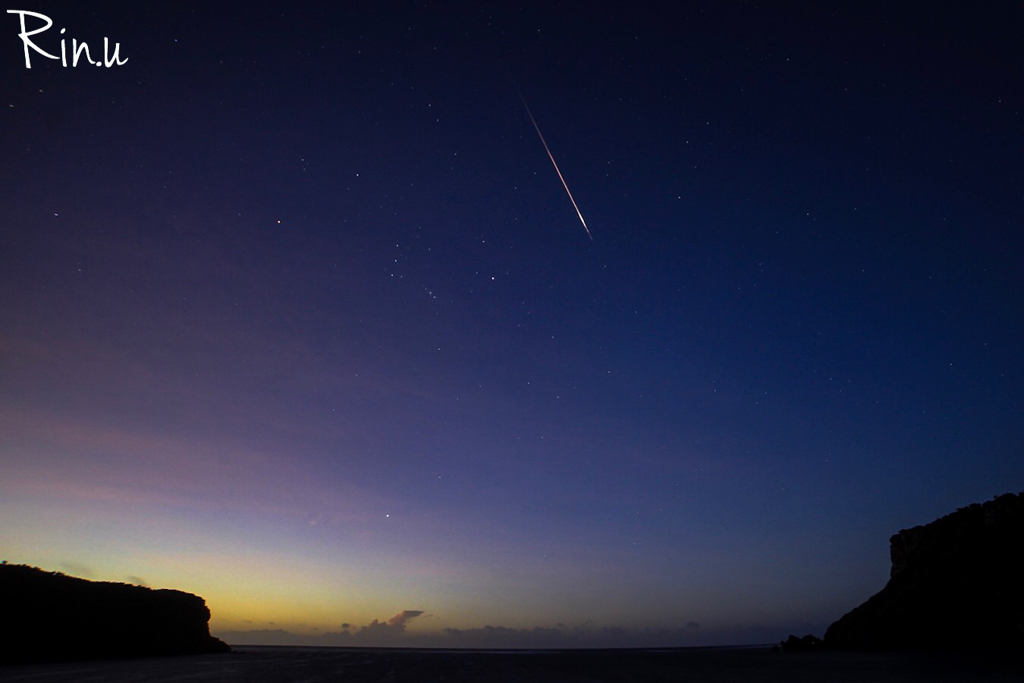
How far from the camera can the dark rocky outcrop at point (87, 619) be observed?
71312 mm

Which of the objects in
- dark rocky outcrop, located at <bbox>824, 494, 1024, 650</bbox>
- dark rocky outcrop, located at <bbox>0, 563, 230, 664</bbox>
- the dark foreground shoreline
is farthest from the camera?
dark rocky outcrop, located at <bbox>824, 494, 1024, 650</bbox>

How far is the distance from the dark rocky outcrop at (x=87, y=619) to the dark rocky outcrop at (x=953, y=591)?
15571cm

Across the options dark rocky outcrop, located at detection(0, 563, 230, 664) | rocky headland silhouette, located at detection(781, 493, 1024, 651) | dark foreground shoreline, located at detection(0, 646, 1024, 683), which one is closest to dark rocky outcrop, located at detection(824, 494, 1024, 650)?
rocky headland silhouette, located at detection(781, 493, 1024, 651)

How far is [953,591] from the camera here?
149 m

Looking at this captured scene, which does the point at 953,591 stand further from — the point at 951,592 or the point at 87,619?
the point at 87,619

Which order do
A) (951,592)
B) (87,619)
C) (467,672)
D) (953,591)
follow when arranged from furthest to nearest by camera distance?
1. (951,592)
2. (953,591)
3. (87,619)
4. (467,672)

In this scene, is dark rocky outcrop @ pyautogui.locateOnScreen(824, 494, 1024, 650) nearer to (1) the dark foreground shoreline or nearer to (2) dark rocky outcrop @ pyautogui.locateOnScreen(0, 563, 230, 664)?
(1) the dark foreground shoreline

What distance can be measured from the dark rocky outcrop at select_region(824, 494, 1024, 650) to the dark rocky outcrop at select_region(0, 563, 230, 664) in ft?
511

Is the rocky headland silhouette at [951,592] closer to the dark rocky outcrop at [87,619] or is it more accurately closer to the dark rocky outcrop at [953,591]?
the dark rocky outcrop at [953,591]

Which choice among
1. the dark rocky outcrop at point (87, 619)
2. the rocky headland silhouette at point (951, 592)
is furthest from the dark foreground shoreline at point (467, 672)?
the rocky headland silhouette at point (951, 592)

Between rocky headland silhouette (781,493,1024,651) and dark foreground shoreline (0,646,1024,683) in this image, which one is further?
rocky headland silhouette (781,493,1024,651)

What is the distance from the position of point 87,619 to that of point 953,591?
176 m

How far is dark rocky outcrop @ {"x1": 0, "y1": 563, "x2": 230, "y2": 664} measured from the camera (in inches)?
2808

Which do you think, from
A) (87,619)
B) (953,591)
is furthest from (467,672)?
(953,591)
